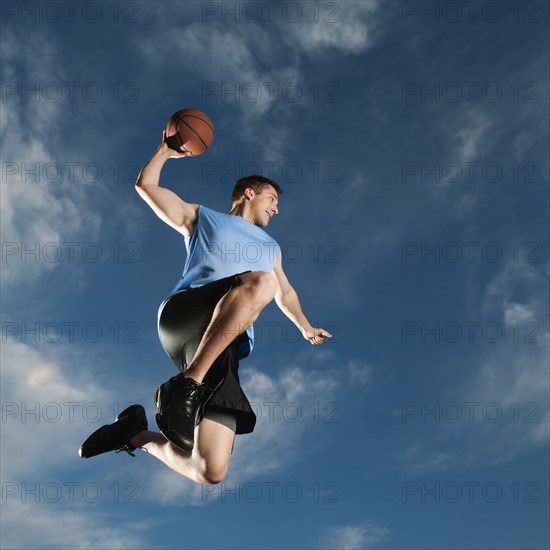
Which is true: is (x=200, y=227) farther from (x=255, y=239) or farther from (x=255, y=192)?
(x=255, y=192)

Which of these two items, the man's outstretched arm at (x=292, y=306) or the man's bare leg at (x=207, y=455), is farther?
the man's outstretched arm at (x=292, y=306)

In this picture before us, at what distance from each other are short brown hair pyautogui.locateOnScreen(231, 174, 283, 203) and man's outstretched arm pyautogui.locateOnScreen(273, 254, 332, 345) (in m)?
0.66

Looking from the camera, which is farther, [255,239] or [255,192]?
[255,192]

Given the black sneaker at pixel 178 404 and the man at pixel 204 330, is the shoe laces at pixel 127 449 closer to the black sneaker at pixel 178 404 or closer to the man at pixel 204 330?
the man at pixel 204 330

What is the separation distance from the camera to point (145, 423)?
18.1 feet

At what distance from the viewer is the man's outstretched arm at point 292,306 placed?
20.1 ft

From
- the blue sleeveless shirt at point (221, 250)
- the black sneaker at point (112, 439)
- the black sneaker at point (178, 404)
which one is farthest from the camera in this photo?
the black sneaker at point (112, 439)

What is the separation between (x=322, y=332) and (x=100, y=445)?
2181mm

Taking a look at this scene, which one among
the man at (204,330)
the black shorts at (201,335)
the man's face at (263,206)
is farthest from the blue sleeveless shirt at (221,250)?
the man's face at (263,206)

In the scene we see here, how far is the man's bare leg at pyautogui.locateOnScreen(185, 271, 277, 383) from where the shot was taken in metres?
4.36

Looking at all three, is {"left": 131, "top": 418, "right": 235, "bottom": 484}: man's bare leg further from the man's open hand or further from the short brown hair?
the short brown hair

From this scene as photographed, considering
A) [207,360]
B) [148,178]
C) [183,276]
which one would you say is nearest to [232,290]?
[207,360]

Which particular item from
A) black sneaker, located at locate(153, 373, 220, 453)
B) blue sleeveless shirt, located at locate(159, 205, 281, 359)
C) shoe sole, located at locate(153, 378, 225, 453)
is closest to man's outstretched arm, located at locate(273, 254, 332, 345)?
blue sleeveless shirt, located at locate(159, 205, 281, 359)

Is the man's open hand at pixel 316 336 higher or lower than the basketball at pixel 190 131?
lower
